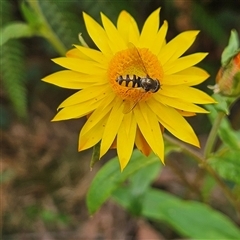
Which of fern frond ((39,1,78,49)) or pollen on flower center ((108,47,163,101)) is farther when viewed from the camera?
fern frond ((39,1,78,49))

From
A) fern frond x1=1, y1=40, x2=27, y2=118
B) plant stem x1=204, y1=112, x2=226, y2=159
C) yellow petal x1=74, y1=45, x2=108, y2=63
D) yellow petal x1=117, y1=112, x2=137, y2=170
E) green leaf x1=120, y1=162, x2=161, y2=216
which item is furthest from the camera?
fern frond x1=1, y1=40, x2=27, y2=118

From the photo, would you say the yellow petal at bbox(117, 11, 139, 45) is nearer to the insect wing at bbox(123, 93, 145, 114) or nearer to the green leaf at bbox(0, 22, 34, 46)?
the insect wing at bbox(123, 93, 145, 114)

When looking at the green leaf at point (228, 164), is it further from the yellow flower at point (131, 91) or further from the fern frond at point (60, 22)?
the fern frond at point (60, 22)

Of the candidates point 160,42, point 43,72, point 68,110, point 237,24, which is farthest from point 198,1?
point 68,110

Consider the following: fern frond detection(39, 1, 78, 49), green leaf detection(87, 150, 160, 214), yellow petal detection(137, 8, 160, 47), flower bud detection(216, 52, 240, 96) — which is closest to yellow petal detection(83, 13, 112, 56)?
yellow petal detection(137, 8, 160, 47)

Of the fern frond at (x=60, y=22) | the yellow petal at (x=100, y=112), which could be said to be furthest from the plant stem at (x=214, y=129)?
the fern frond at (x=60, y=22)

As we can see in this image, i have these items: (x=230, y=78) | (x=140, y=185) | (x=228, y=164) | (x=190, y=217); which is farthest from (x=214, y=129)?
(x=190, y=217)
